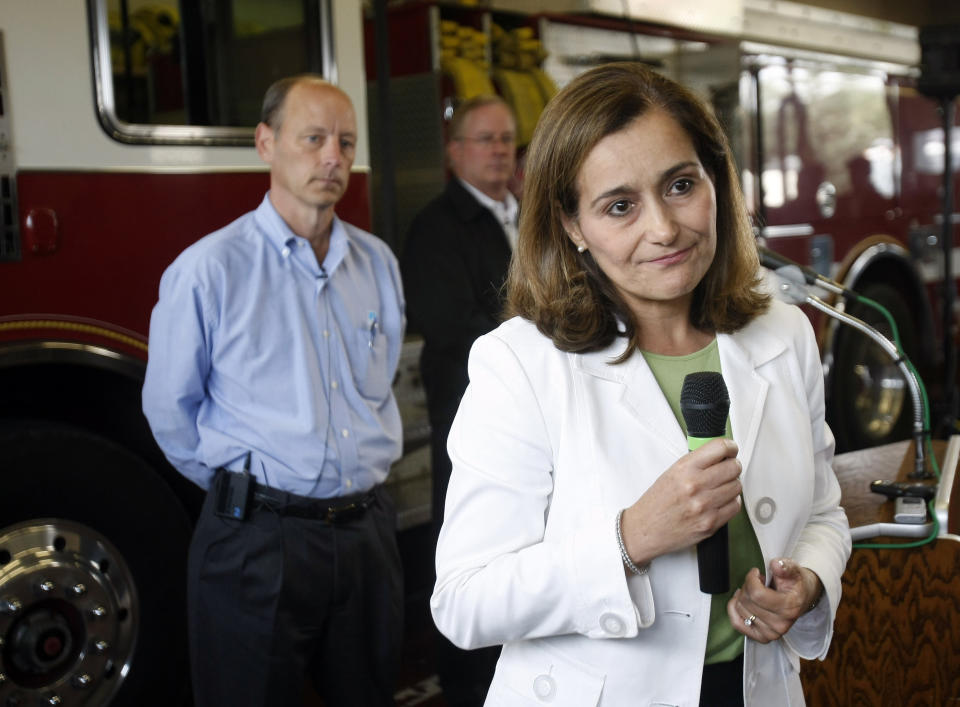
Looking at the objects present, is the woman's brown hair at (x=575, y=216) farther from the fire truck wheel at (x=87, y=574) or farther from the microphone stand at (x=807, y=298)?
the fire truck wheel at (x=87, y=574)

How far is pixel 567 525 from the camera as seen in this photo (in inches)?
58.7

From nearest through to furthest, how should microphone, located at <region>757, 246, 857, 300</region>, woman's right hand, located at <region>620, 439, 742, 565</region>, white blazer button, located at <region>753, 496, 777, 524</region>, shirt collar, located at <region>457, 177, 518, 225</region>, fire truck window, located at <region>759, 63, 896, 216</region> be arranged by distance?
woman's right hand, located at <region>620, 439, 742, 565</region>, white blazer button, located at <region>753, 496, 777, 524</region>, microphone, located at <region>757, 246, 857, 300</region>, shirt collar, located at <region>457, 177, 518, 225</region>, fire truck window, located at <region>759, 63, 896, 216</region>

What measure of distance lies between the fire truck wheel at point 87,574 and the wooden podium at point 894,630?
1.82m

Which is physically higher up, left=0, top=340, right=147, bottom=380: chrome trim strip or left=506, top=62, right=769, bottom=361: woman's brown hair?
left=506, top=62, right=769, bottom=361: woman's brown hair

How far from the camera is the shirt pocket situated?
2.85 meters

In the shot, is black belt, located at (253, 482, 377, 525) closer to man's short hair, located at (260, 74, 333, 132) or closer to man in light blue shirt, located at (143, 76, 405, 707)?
man in light blue shirt, located at (143, 76, 405, 707)

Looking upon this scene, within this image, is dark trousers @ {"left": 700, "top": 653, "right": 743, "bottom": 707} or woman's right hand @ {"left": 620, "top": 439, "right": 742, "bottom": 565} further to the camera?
dark trousers @ {"left": 700, "top": 653, "right": 743, "bottom": 707}

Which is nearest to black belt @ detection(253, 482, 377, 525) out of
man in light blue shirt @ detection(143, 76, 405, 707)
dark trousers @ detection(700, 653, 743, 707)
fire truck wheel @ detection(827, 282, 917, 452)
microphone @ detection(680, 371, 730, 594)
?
man in light blue shirt @ detection(143, 76, 405, 707)

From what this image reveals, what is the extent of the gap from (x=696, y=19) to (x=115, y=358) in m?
3.64

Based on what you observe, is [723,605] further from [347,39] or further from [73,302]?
[347,39]

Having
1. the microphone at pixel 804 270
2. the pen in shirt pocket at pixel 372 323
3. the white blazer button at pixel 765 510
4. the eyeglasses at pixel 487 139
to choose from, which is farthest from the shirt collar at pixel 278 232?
the white blazer button at pixel 765 510

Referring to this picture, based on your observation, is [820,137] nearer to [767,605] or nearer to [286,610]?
[286,610]

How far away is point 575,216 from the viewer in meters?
1.63

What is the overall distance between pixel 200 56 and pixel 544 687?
2491mm
